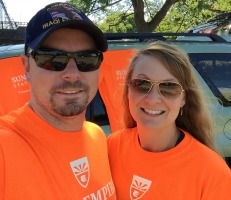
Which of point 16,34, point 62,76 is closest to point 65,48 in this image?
point 62,76

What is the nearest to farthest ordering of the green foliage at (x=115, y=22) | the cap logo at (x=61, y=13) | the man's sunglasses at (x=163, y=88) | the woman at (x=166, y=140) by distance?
the cap logo at (x=61, y=13) < the woman at (x=166, y=140) < the man's sunglasses at (x=163, y=88) < the green foliage at (x=115, y=22)

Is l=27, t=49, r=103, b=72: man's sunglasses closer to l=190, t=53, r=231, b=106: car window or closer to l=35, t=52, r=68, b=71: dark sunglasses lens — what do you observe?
l=35, t=52, r=68, b=71: dark sunglasses lens

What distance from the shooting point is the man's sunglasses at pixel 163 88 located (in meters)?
2.09

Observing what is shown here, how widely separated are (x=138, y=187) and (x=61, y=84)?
708mm

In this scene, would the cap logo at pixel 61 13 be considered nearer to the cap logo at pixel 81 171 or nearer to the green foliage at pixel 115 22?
the cap logo at pixel 81 171

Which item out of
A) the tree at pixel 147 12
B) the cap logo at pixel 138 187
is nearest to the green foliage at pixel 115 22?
the tree at pixel 147 12

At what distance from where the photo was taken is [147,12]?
13.9m

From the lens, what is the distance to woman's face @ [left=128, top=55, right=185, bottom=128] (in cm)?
210

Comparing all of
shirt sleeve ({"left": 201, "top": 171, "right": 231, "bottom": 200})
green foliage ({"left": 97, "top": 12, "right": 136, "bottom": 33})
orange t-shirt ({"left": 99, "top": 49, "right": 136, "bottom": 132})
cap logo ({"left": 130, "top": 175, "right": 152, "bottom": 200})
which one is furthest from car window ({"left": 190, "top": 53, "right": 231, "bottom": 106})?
green foliage ({"left": 97, "top": 12, "right": 136, "bottom": 33})

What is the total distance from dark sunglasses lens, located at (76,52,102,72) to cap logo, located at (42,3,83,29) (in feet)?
0.55

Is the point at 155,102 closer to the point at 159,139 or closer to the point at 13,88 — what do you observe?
the point at 159,139

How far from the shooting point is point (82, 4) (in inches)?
474

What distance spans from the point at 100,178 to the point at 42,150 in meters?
0.34

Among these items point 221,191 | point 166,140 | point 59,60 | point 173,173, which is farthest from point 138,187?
point 59,60
